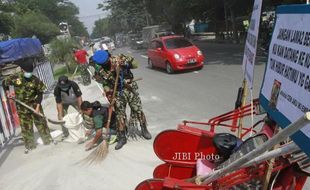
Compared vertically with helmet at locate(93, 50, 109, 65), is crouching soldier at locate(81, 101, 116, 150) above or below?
below

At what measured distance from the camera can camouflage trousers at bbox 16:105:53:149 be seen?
25.6 feet

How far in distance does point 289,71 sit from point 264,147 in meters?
0.48

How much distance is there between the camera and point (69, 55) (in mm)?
22688

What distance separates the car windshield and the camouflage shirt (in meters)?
10.2

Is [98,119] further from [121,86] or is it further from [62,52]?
[62,52]

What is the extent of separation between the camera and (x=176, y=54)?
16562 millimetres

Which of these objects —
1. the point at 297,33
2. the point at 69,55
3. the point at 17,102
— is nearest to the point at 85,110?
the point at 17,102

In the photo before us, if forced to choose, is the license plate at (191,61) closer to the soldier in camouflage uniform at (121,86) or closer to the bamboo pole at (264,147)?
the soldier in camouflage uniform at (121,86)

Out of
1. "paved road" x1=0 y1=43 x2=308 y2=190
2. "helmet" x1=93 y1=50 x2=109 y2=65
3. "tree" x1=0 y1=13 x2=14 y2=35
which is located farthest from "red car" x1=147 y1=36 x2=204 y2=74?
"tree" x1=0 y1=13 x2=14 y2=35

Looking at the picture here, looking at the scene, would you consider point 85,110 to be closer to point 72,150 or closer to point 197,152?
point 72,150

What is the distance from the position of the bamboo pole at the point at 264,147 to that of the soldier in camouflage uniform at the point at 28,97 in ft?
17.0

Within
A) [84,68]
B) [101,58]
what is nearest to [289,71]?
[101,58]

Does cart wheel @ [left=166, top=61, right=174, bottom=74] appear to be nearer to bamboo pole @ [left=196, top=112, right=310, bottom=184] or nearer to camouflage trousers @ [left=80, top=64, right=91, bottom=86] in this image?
camouflage trousers @ [left=80, top=64, right=91, bottom=86]

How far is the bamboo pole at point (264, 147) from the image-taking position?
76.4 inches
